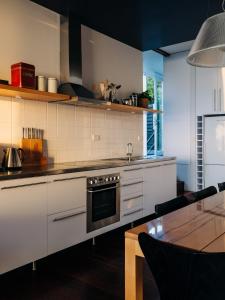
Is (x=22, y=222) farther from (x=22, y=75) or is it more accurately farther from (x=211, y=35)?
(x=211, y=35)

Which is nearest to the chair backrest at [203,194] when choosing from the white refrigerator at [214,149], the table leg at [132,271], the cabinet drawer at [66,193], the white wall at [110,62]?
the table leg at [132,271]

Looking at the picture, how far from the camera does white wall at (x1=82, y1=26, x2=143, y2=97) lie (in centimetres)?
376

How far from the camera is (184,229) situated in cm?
129

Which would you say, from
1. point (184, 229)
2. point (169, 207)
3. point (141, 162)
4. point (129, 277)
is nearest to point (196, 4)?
point (141, 162)

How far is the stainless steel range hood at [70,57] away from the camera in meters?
3.22

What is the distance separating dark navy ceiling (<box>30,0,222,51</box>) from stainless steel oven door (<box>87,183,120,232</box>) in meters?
2.01

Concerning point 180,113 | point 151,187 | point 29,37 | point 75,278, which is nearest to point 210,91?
point 180,113

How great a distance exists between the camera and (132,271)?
4.09 feet

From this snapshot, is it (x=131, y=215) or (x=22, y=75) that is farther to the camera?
(x=131, y=215)

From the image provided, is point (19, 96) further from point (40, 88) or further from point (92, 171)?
point (92, 171)

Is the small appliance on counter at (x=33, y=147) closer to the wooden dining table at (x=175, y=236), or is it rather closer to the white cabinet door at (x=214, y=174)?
the wooden dining table at (x=175, y=236)

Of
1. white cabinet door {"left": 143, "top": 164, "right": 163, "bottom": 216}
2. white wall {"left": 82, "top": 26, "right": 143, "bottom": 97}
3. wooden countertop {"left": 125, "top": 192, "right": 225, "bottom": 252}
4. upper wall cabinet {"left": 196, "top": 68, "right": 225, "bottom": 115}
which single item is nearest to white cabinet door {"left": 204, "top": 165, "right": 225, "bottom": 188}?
upper wall cabinet {"left": 196, "top": 68, "right": 225, "bottom": 115}

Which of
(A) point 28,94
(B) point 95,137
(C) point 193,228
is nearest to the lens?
(C) point 193,228

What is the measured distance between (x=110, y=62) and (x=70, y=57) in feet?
3.36
